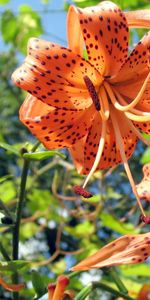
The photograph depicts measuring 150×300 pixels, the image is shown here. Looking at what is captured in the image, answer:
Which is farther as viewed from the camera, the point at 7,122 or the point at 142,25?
the point at 7,122

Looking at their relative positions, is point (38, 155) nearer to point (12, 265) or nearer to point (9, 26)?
point (12, 265)

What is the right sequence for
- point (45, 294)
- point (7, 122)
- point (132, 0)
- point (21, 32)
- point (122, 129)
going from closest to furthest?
1. point (45, 294)
2. point (122, 129)
3. point (132, 0)
4. point (21, 32)
5. point (7, 122)

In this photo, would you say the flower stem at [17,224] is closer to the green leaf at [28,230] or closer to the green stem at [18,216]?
the green stem at [18,216]

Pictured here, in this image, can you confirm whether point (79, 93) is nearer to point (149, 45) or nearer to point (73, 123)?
point (73, 123)

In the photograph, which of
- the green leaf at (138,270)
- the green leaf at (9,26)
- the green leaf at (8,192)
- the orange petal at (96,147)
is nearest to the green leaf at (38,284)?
the orange petal at (96,147)

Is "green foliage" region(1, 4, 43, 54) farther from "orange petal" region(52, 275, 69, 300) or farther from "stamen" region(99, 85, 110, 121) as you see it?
"orange petal" region(52, 275, 69, 300)

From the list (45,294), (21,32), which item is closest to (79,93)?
(45,294)
